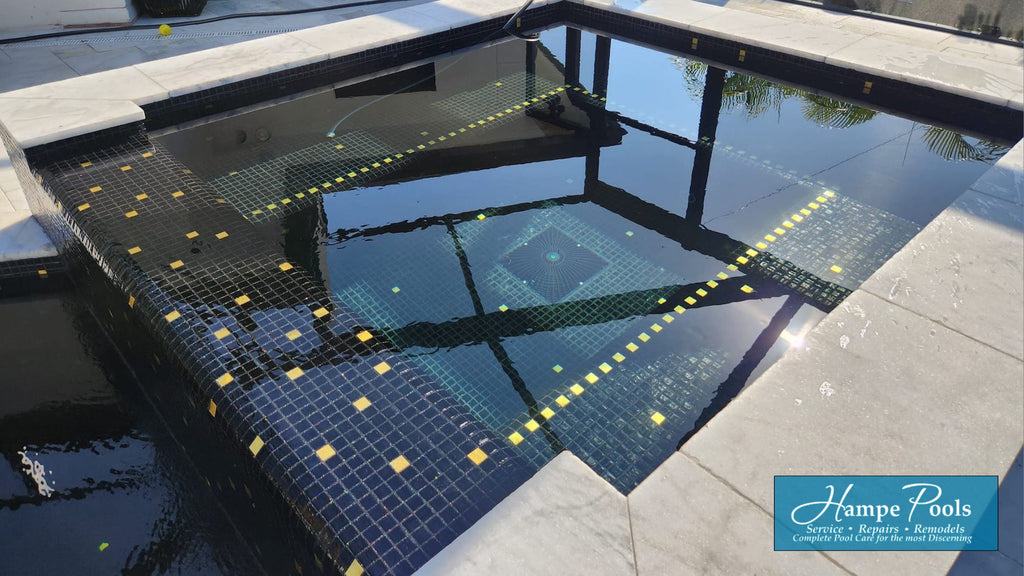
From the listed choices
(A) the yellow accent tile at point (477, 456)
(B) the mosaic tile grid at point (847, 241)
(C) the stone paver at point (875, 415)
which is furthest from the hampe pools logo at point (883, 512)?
(B) the mosaic tile grid at point (847, 241)

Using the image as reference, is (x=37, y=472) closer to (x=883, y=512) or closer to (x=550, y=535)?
(x=550, y=535)

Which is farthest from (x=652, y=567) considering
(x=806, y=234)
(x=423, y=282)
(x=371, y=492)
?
(x=806, y=234)

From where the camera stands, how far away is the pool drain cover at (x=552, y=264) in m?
3.99

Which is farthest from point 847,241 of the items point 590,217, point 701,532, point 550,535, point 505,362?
point 550,535

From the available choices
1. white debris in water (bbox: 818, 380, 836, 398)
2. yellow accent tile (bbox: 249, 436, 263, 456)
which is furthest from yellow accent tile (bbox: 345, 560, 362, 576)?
white debris in water (bbox: 818, 380, 836, 398)

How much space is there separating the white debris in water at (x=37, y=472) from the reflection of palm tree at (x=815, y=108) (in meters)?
5.26

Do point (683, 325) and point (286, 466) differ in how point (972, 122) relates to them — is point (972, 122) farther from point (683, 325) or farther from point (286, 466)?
point (286, 466)

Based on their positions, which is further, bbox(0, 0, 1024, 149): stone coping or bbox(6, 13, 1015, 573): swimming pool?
bbox(0, 0, 1024, 149): stone coping

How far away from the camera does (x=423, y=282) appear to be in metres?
4.05

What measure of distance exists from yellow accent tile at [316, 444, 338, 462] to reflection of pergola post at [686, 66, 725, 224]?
9.32 ft

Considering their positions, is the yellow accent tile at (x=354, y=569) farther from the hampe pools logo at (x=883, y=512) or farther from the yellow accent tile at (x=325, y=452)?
the hampe pools logo at (x=883, y=512)

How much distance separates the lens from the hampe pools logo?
2.25 metres

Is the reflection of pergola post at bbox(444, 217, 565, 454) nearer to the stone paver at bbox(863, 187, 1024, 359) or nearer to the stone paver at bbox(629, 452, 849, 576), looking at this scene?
the stone paver at bbox(629, 452, 849, 576)

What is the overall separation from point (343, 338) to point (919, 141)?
4.52 m
